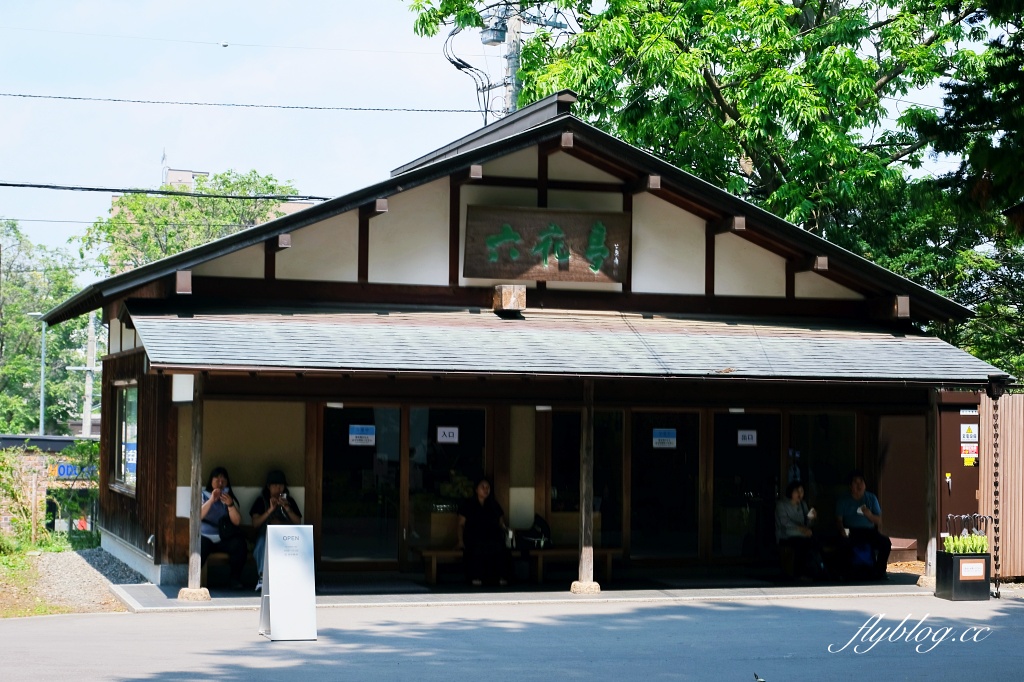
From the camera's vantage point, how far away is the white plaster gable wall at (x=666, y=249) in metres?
16.8

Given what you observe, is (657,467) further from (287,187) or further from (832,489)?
(287,187)

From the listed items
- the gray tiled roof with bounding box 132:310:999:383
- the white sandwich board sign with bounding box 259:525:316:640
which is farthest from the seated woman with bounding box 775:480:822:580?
the white sandwich board sign with bounding box 259:525:316:640

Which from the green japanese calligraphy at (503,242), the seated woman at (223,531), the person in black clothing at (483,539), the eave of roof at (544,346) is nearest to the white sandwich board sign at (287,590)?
the eave of roof at (544,346)

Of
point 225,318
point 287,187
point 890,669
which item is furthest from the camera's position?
point 287,187

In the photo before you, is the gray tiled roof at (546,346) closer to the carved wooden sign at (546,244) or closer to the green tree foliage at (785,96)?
the carved wooden sign at (546,244)

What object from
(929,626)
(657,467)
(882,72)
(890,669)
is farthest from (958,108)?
(882,72)

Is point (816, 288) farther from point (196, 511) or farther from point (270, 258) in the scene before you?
point (196, 511)

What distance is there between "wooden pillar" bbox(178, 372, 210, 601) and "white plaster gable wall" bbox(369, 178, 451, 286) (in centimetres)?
288

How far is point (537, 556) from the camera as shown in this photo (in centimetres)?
1580

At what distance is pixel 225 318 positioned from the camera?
47.7ft

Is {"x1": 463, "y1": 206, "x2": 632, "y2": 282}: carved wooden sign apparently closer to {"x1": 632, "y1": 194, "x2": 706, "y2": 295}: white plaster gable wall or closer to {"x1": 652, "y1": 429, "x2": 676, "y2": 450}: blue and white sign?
{"x1": 632, "y1": 194, "x2": 706, "y2": 295}: white plaster gable wall

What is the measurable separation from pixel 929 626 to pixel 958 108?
6.01 meters

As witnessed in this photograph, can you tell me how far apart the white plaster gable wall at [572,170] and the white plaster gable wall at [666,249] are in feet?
1.80

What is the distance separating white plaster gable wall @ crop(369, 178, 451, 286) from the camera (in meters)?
15.7
